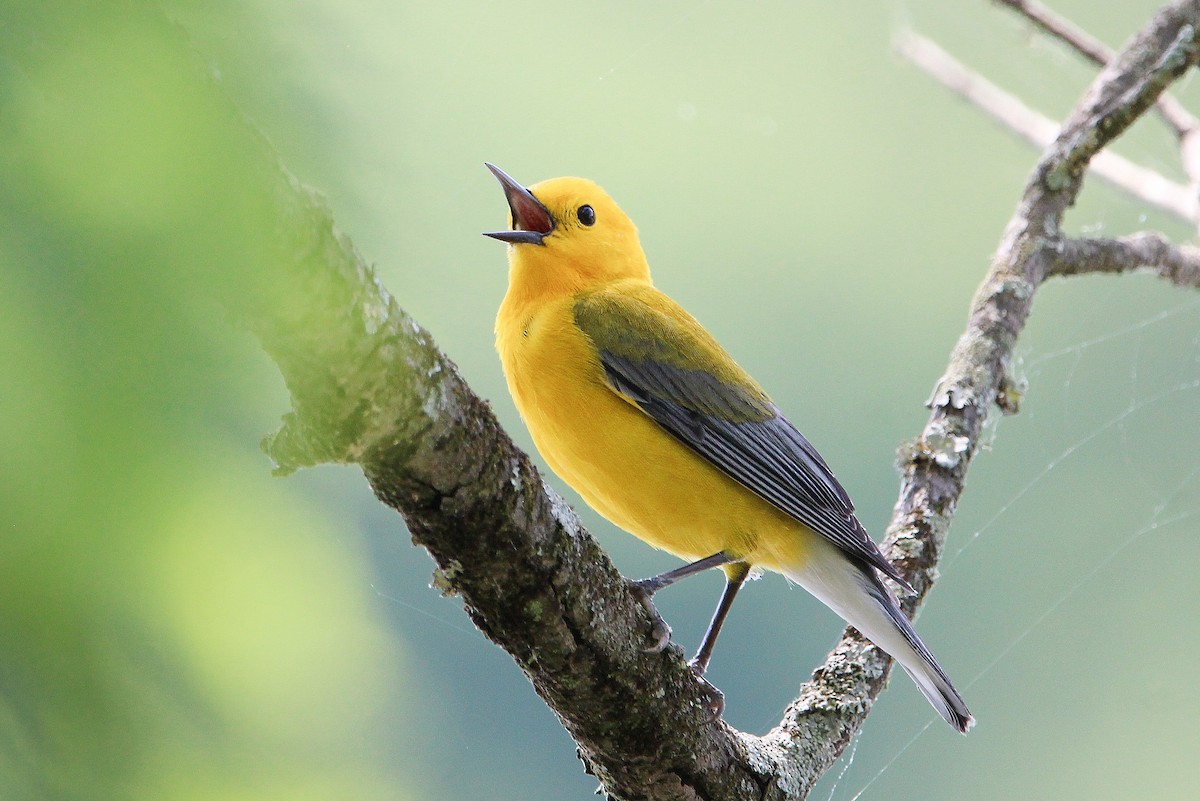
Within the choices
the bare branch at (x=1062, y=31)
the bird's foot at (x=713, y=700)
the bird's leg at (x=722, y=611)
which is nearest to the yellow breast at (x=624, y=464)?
the bird's leg at (x=722, y=611)

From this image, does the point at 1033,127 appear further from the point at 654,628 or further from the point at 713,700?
the point at 654,628

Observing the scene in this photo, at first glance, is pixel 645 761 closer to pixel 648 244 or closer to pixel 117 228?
pixel 117 228

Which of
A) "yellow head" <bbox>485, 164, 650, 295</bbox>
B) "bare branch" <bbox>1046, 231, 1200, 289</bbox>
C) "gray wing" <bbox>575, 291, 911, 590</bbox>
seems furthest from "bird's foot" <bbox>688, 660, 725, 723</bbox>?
"bare branch" <bbox>1046, 231, 1200, 289</bbox>

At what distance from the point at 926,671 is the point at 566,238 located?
1.66 meters

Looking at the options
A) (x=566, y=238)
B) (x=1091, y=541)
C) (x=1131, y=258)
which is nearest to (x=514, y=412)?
(x=566, y=238)

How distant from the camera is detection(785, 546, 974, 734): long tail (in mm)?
2760

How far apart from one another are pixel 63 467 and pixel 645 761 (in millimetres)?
1774

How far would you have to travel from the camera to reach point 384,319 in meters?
1.14

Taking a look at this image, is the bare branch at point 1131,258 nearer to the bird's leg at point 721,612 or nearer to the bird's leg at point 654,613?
the bird's leg at point 721,612

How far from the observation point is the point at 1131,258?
13.9 ft

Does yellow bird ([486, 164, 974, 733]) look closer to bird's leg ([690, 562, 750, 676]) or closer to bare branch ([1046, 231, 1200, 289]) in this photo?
bird's leg ([690, 562, 750, 676])

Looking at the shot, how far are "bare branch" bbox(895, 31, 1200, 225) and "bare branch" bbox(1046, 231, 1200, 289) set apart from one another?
430 millimetres

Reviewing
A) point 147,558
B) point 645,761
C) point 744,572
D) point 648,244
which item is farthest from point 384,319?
point 648,244

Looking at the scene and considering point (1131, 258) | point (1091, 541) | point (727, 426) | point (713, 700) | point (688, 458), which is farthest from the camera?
point (1091, 541)
